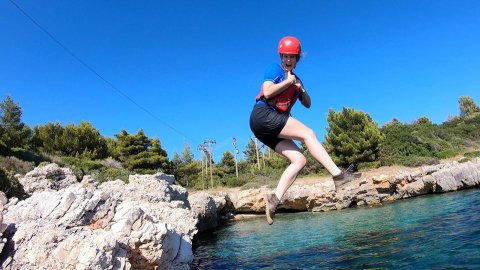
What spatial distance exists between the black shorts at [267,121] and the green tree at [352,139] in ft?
95.5

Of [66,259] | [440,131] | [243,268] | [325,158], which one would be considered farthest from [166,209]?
[440,131]

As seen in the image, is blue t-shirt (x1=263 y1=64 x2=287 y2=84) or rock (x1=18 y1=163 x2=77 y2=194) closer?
blue t-shirt (x1=263 y1=64 x2=287 y2=84)

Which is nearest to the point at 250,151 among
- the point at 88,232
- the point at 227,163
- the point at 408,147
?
the point at 227,163

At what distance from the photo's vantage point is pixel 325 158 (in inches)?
178

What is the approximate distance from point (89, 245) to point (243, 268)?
591 cm

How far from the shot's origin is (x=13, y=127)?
1475 inches

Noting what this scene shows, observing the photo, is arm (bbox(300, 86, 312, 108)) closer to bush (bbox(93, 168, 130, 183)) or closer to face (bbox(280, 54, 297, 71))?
face (bbox(280, 54, 297, 71))

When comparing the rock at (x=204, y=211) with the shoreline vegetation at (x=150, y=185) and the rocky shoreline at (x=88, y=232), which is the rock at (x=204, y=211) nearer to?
the shoreline vegetation at (x=150, y=185)

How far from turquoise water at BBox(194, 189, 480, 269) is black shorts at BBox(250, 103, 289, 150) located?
4.26 metres

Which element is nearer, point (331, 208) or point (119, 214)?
point (119, 214)

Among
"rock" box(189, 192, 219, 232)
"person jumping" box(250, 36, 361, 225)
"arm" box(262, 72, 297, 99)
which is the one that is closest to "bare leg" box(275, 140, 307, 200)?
"person jumping" box(250, 36, 361, 225)

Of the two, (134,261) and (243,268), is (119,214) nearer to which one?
(134,261)

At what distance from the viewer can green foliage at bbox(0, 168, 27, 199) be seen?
37.4 feet

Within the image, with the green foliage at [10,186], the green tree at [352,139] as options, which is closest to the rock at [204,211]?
the green foliage at [10,186]
